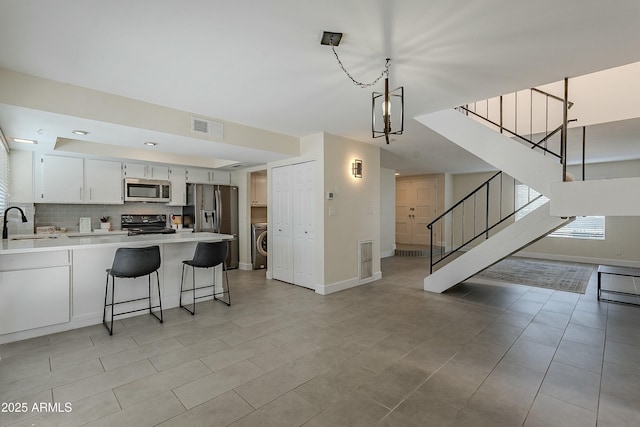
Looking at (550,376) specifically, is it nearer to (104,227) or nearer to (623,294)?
(623,294)

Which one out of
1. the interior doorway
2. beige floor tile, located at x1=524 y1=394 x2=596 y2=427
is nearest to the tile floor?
beige floor tile, located at x1=524 y1=394 x2=596 y2=427

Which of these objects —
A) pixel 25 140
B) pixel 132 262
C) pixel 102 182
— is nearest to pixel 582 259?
pixel 132 262

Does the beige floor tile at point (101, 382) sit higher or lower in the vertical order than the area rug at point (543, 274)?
lower

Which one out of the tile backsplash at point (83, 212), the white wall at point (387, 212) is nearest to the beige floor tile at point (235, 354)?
the tile backsplash at point (83, 212)

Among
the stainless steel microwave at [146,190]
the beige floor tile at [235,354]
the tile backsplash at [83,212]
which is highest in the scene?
the stainless steel microwave at [146,190]

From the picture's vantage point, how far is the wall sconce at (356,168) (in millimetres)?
5078

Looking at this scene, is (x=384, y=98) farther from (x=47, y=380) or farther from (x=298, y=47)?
(x=47, y=380)

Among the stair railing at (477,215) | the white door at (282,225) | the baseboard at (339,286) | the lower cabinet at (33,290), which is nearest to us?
the lower cabinet at (33,290)

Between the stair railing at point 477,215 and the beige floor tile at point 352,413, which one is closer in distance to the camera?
the beige floor tile at point 352,413

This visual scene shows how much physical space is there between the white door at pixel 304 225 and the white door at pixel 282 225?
0.44 ft

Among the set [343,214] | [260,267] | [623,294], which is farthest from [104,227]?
[623,294]

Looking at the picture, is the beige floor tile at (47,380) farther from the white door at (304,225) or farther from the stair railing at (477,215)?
the stair railing at (477,215)

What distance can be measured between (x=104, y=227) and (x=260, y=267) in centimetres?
297

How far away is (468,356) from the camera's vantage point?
2.69 m
